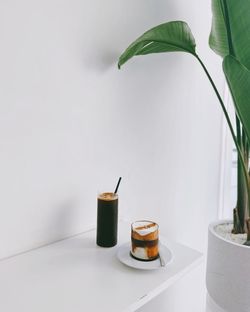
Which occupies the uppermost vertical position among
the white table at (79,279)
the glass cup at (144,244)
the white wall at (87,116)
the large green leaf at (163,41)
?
the large green leaf at (163,41)

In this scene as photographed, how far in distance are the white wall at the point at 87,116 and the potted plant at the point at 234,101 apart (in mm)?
127

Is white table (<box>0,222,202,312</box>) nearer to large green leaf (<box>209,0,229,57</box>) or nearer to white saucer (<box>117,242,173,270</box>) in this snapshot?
white saucer (<box>117,242,173,270</box>)

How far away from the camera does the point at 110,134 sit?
0.94 meters

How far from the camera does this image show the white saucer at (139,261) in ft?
2.26

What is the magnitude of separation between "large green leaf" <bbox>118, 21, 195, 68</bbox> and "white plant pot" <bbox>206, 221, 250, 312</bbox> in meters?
0.65

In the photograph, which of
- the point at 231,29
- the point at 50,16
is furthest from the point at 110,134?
the point at 231,29

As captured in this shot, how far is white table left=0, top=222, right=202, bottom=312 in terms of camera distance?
561 mm

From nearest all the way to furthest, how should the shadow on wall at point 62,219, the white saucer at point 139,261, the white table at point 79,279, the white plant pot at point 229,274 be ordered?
the white table at point 79,279 → the white saucer at point 139,261 → the shadow on wall at point 62,219 → the white plant pot at point 229,274

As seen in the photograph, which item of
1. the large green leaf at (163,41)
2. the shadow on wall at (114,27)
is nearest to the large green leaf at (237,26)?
the large green leaf at (163,41)

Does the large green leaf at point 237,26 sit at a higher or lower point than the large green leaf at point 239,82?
higher

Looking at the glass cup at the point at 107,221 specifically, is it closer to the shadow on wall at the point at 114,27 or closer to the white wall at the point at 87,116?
the white wall at the point at 87,116

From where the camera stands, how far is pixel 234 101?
0.75m

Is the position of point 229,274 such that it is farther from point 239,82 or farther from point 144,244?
point 239,82

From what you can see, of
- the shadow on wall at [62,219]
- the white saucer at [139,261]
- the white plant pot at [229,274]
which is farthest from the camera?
the white plant pot at [229,274]
